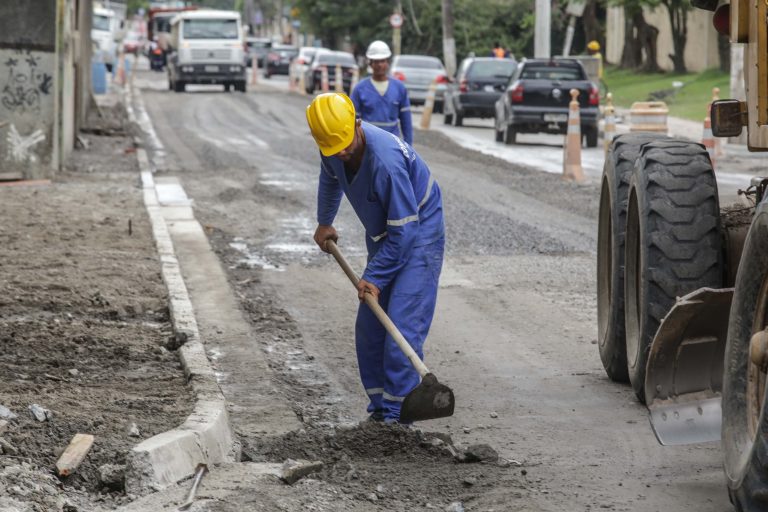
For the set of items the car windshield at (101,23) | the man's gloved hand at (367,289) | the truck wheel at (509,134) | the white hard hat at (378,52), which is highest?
the car windshield at (101,23)

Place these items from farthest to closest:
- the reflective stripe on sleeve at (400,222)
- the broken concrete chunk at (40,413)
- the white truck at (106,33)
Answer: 1. the white truck at (106,33)
2. the reflective stripe on sleeve at (400,222)
3. the broken concrete chunk at (40,413)

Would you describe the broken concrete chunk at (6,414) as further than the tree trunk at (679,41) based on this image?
No

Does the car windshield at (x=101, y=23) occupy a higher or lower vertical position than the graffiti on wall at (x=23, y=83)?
higher

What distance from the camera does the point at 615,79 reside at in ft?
180

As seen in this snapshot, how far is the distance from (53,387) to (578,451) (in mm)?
2535

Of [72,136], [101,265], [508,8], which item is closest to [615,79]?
[508,8]

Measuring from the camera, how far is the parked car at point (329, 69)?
49.7 meters

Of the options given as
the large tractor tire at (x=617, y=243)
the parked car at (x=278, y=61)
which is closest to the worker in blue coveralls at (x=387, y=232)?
the large tractor tire at (x=617, y=243)

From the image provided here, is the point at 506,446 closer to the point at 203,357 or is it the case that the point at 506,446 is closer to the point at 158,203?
the point at 203,357

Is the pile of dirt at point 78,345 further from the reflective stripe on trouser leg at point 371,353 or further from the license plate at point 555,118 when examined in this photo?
the license plate at point 555,118

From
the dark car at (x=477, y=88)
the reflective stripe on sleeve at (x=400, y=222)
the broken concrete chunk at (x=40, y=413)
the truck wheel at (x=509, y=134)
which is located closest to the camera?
the broken concrete chunk at (x=40, y=413)

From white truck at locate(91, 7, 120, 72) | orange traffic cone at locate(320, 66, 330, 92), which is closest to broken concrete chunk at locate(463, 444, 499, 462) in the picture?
orange traffic cone at locate(320, 66, 330, 92)

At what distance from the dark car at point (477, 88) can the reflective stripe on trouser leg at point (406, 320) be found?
27582 millimetres

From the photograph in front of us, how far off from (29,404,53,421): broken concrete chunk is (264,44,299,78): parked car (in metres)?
64.6
